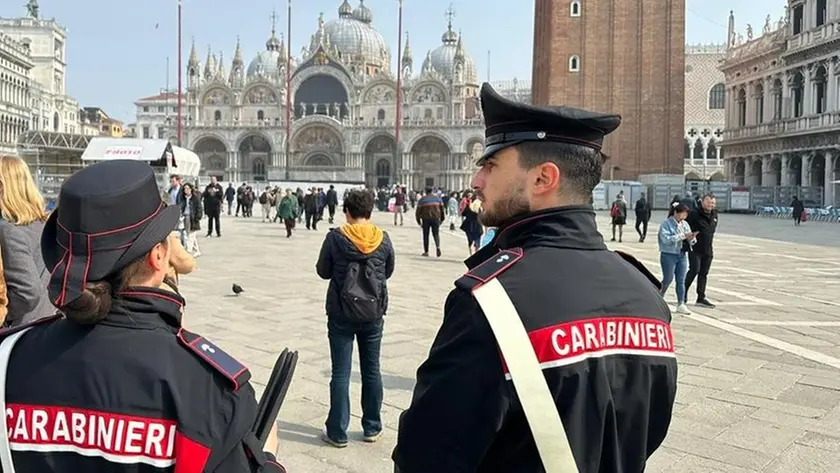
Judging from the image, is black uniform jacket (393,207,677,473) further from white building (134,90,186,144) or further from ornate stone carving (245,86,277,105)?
white building (134,90,186,144)

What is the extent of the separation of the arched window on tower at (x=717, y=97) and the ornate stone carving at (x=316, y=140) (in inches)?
1326

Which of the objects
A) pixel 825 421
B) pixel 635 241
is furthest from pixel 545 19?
pixel 825 421

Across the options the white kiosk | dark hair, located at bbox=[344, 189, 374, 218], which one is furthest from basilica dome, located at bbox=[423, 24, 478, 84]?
dark hair, located at bbox=[344, 189, 374, 218]

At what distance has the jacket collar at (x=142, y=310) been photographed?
4.92 feet

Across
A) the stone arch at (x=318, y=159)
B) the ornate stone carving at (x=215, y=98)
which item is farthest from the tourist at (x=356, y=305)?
the ornate stone carving at (x=215, y=98)

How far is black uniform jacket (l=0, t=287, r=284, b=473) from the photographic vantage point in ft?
4.68

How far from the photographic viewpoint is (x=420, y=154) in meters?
62.6

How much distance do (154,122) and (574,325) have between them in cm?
10198

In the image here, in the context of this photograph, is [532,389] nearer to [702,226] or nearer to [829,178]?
[702,226]

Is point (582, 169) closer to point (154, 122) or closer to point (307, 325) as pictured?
point (307, 325)

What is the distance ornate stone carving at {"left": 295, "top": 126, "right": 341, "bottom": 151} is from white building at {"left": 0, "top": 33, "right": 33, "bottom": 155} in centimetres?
2239

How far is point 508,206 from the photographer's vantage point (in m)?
1.70

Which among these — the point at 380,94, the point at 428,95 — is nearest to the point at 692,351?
the point at 428,95

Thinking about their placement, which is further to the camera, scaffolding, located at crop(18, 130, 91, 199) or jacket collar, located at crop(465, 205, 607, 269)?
scaffolding, located at crop(18, 130, 91, 199)
